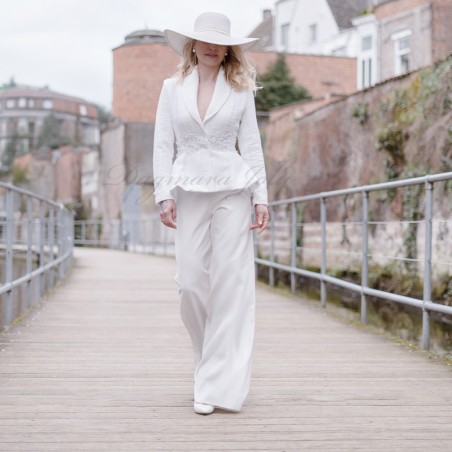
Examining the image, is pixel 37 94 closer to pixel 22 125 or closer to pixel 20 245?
pixel 22 125

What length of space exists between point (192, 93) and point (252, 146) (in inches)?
13.4

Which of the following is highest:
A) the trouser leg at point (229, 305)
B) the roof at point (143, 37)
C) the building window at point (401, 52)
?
the roof at point (143, 37)

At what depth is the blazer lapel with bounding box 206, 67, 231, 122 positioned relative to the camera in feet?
12.4

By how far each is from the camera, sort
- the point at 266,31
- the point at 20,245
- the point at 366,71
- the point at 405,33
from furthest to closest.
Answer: the point at 266,31 < the point at 366,71 < the point at 405,33 < the point at 20,245

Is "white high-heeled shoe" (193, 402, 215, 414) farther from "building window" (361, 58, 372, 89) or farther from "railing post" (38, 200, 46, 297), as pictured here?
"building window" (361, 58, 372, 89)

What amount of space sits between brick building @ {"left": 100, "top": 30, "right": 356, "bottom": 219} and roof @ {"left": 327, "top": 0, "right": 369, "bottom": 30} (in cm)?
156

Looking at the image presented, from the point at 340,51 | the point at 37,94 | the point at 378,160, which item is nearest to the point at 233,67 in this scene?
the point at 378,160

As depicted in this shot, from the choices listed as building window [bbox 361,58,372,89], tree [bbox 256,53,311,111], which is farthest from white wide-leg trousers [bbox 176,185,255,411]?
tree [bbox 256,53,311,111]

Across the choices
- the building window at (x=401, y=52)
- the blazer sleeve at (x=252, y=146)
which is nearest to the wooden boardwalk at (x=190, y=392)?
the blazer sleeve at (x=252, y=146)

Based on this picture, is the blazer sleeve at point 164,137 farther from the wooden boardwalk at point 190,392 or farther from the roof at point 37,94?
the roof at point 37,94

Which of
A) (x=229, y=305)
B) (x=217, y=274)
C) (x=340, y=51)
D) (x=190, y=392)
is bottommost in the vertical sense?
(x=190, y=392)

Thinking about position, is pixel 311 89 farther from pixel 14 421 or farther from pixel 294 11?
pixel 14 421

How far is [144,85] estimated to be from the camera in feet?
110

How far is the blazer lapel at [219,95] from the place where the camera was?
12.4 feet
